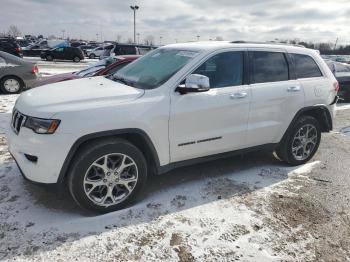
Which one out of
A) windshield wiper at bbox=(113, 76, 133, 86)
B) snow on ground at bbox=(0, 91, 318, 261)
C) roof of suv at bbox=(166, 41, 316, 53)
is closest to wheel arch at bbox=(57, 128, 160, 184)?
snow on ground at bbox=(0, 91, 318, 261)

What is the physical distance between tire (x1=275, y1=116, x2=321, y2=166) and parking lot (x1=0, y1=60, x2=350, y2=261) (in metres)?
0.31

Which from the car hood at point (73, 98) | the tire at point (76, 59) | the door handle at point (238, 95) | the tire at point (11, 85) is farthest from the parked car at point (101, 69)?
the tire at point (76, 59)

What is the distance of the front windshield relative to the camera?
401 centimetres

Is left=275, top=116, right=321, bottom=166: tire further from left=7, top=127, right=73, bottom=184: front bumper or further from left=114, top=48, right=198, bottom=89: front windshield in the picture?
left=7, top=127, right=73, bottom=184: front bumper

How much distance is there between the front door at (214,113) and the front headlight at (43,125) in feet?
4.02

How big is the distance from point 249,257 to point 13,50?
76.6 feet

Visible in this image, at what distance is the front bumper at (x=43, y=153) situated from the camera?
3.24 metres

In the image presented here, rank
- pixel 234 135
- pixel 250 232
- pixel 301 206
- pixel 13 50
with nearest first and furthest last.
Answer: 1. pixel 250 232
2. pixel 301 206
3. pixel 234 135
4. pixel 13 50

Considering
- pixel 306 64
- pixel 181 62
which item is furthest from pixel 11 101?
pixel 306 64

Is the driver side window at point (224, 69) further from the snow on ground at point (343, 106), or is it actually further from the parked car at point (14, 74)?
the parked car at point (14, 74)

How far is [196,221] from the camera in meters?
3.64

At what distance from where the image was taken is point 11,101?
9336 mm

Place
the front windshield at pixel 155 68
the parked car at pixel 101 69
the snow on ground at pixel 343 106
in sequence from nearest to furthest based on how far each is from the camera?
1. the front windshield at pixel 155 68
2. the parked car at pixel 101 69
3. the snow on ground at pixel 343 106

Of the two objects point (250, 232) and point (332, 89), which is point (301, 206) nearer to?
point (250, 232)
